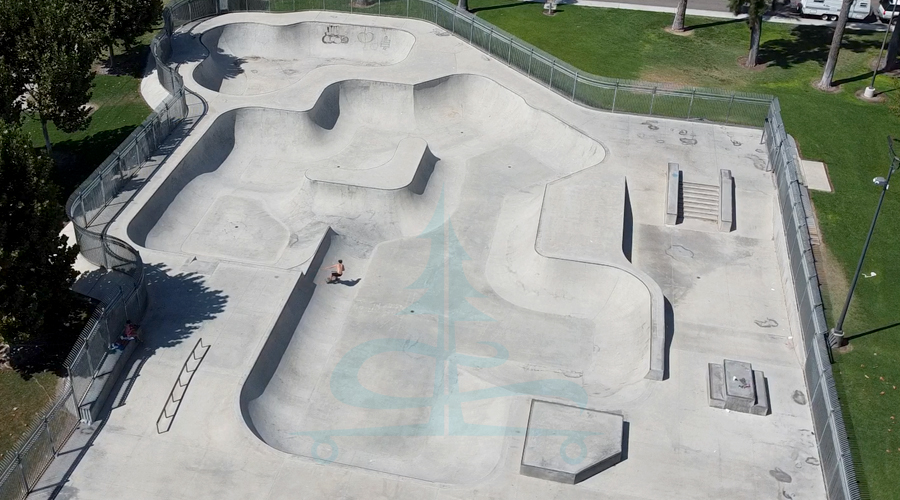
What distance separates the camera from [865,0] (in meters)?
44.7

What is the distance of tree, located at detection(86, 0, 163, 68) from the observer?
112 feet

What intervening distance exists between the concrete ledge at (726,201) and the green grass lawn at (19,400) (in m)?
21.7

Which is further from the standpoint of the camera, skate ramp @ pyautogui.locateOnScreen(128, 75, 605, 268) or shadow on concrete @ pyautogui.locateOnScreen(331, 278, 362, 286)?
skate ramp @ pyautogui.locateOnScreen(128, 75, 605, 268)

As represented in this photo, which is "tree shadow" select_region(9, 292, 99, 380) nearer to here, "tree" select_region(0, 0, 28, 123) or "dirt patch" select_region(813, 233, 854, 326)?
"tree" select_region(0, 0, 28, 123)

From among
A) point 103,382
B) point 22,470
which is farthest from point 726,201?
point 22,470

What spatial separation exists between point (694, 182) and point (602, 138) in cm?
444

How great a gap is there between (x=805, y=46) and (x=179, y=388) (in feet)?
122

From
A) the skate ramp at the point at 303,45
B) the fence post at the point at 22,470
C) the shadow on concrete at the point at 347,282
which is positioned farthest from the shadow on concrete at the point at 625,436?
the skate ramp at the point at 303,45

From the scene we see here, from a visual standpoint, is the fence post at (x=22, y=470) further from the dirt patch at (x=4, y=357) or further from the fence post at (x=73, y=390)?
the dirt patch at (x=4, y=357)

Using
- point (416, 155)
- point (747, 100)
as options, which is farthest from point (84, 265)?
point (747, 100)

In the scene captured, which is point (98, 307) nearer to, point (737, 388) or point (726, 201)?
point (737, 388)

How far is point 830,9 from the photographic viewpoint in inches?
1741

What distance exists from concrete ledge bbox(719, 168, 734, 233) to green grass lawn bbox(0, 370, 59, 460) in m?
21.7

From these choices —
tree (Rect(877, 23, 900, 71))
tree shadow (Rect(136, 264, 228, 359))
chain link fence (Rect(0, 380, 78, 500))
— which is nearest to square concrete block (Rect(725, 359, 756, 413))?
tree shadow (Rect(136, 264, 228, 359))
